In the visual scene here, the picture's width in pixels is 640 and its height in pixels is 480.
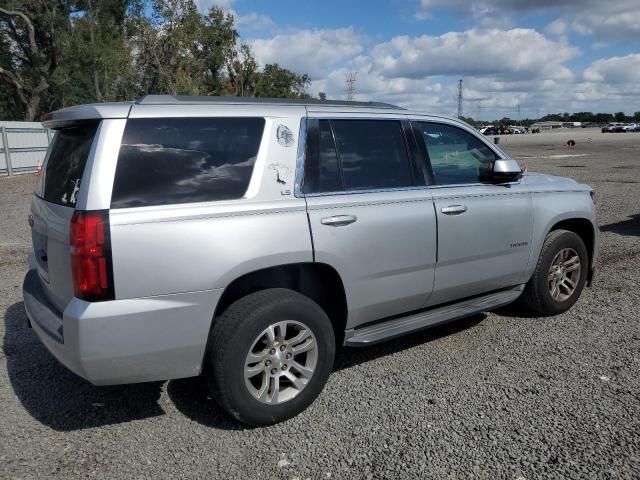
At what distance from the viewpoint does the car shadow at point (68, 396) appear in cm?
358

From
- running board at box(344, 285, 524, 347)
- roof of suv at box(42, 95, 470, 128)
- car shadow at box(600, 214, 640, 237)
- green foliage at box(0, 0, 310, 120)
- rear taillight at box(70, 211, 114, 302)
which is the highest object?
green foliage at box(0, 0, 310, 120)

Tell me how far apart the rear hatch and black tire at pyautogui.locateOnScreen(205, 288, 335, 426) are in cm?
86

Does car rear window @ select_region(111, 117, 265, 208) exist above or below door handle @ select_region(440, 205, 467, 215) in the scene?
above

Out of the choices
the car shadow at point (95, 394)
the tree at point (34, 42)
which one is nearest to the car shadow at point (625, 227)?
the car shadow at point (95, 394)

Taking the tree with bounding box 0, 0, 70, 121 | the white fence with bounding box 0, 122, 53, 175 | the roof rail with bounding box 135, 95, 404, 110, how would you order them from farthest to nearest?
1. the tree with bounding box 0, 0, 70, 121
2. the white fence with bounding box 0, 122, 53, 175
3. the roof rail with bounding box 135, 95, 404, 110

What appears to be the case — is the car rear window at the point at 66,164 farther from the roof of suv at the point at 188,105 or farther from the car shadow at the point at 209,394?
the car shadow at the point at 209,394

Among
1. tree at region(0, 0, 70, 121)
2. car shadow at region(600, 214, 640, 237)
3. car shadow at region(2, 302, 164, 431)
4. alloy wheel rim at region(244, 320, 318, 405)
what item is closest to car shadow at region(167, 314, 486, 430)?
car shadow at region(2, 302, 164, 431)

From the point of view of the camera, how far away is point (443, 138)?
173 inches

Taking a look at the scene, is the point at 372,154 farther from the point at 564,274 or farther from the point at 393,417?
the point at 564,274

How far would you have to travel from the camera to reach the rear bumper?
2871mm

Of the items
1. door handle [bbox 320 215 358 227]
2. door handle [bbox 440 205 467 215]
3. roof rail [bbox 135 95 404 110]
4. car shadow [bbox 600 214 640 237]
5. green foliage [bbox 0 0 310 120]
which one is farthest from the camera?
green foliage [bbox 0 0 310 120]

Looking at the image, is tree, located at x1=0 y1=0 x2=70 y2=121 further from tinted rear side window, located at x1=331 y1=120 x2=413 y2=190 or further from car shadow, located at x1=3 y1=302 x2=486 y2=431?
tinted rear side window, located at x1=331 y1=120 x2=413 y2=190

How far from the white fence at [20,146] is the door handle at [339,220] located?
2065cm

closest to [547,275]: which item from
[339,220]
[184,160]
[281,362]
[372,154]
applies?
[372,154]
